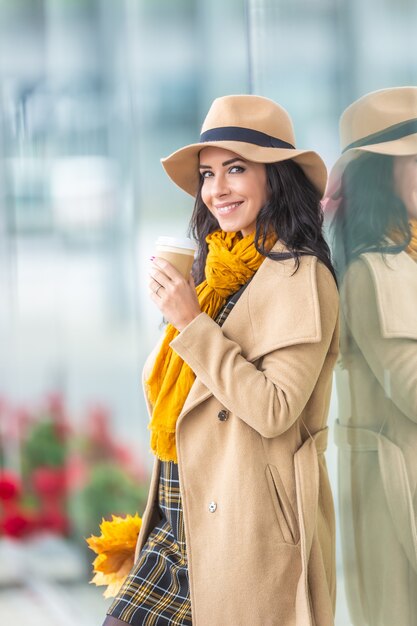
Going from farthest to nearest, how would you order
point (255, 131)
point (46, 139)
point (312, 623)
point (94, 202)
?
point (46, 139) < point (94, 202) < point (255, 131) < point (312, 623)

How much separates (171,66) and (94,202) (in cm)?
48

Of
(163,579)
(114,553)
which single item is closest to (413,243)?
(163,579)

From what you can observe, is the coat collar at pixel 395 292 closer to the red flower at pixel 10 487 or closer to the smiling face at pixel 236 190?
the smiling face at pixel 236 190

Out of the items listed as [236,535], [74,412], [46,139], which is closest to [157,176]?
[46,139]

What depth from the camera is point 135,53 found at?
8.26 ft

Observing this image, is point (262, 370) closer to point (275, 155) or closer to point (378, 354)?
point (378, 354)

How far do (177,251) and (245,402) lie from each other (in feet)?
0.95

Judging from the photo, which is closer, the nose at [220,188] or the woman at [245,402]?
the woman at [245,402]

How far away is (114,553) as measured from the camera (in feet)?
6.19

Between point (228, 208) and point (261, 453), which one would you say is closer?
point (261, 453)

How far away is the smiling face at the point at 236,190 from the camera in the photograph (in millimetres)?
1690

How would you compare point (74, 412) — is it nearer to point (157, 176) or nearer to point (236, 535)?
point (157, 176)

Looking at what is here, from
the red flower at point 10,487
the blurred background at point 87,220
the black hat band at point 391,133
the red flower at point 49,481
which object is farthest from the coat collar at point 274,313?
the red flower at point 10,487

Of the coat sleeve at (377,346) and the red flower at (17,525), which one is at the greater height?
the coat sleeve at (377,346)
